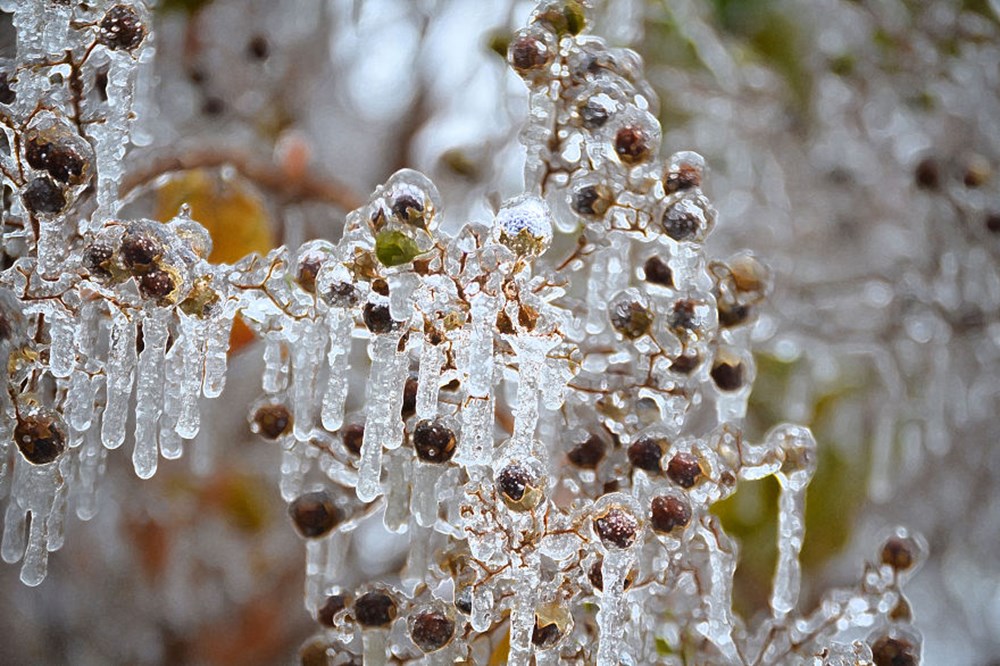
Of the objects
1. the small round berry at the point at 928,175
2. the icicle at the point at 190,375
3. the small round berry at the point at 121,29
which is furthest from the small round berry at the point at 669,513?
the small round berry at the point at 928,175

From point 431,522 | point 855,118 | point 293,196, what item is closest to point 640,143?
Answer: point 431,522

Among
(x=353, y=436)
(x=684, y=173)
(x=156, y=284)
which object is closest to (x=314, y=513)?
(x=353, y=436)

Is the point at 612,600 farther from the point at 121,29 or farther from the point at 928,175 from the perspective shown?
the point at 928,175

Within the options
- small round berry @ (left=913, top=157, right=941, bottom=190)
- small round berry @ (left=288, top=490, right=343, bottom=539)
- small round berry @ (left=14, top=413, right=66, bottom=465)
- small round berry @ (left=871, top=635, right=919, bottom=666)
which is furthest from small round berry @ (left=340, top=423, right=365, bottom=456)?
Result: small round berry @ (left=913, top=157, right=941, bottom=190)

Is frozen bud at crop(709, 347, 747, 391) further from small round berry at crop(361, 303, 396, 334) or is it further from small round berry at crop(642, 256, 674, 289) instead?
small round berry at crop(361, 303, 396, 334)

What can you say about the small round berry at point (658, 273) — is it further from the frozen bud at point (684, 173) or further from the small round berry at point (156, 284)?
the small round berry at point (156, 284)

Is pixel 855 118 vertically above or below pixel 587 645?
below

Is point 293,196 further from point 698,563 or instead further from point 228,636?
point 228,636
